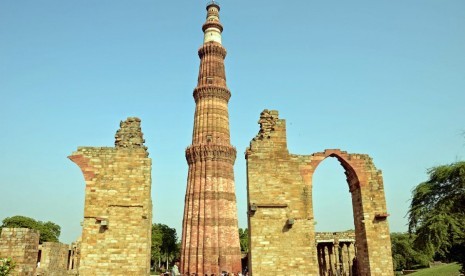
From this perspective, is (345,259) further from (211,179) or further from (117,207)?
(117,207)

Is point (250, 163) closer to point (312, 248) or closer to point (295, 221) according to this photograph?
point (295, 221)

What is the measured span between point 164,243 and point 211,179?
2663 cm

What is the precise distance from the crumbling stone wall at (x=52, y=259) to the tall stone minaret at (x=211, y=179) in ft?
22.7

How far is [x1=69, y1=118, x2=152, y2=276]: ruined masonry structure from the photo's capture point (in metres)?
10.3

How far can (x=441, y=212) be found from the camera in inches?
603

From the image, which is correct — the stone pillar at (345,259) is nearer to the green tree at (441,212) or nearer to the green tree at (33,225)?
the green tree at (441,212)

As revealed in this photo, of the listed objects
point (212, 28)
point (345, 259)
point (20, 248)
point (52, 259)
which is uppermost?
point (212, 28)

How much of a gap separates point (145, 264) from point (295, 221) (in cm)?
437

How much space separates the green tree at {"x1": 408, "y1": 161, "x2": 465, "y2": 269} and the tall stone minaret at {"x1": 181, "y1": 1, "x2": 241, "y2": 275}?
10.5m

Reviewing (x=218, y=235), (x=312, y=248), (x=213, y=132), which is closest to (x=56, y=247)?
(x=218, y=235)

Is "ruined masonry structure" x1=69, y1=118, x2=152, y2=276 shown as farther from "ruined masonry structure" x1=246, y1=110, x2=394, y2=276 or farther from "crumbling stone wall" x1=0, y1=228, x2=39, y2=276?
"ruined masonry structure" x1=246, y1=110, x2=394, y2=276

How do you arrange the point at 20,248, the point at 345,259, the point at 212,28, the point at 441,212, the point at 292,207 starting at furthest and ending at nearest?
the point at 212,28 < the point at 345,259 < the point at 441,212 < the point at 292,207 < the point at 20,248

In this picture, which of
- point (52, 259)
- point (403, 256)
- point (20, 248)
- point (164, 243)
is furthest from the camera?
point (164, 243)

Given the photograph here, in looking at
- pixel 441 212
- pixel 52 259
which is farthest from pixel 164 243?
pixel 441 212
